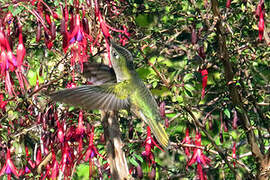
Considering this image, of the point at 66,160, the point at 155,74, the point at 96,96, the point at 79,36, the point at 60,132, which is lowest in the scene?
the point at 66,160

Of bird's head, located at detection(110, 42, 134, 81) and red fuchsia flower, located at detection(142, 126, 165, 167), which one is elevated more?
bird's head, located at detection(110, 42, 134, 81)

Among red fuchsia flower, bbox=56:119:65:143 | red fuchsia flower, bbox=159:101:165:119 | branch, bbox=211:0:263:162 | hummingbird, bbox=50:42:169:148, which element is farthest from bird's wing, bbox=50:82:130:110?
branch, bbox=211:0:263:162

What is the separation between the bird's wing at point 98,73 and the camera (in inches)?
90.0

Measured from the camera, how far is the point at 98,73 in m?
2.36

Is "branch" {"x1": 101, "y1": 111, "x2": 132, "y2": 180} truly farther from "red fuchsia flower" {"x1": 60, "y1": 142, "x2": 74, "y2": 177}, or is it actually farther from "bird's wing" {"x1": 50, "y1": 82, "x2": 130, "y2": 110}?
"red fuchsia flower" {"x1": 60, "y1": 142, "x2": 74, "y2": 177}

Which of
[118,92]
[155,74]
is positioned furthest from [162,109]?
[118,92]

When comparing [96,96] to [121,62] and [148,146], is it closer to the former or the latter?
[121,62]

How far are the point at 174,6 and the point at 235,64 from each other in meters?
0.53

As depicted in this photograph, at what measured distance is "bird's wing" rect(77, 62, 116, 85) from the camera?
2.29 m

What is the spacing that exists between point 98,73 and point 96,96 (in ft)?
1.20

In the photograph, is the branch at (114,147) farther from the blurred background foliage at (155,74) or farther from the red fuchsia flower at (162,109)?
the red fuchsia flower at (162,109)

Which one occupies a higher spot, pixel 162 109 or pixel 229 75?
pixel 229 75

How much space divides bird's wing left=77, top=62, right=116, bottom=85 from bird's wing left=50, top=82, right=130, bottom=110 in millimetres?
124

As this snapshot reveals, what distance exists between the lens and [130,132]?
2.57 m
